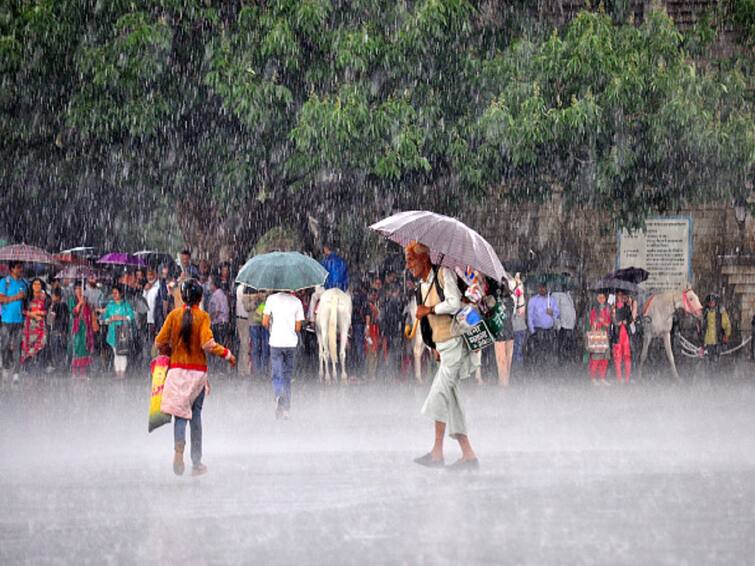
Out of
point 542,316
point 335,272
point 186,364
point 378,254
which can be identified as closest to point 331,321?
point 335,272

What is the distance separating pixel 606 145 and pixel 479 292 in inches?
466

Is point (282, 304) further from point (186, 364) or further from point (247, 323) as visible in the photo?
point (247, 323)

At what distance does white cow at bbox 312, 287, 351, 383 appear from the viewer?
71.9ft

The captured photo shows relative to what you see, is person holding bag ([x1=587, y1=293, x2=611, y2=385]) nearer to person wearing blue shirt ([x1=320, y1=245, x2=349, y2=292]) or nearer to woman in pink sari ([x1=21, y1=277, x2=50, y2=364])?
person wearing blue shirt ([x1=320, y1=245, x2=349, y2=292])

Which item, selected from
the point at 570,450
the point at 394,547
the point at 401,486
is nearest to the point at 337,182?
the point at 570,450

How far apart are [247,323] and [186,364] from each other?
11.8m

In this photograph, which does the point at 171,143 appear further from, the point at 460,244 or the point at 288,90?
the point at 460,244

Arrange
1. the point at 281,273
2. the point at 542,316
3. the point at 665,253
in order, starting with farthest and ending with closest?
the point at 665,253, the point at 542,316, the point at 281,273

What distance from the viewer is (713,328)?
2552 centimetres

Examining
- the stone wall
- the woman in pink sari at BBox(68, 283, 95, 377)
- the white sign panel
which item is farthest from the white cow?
the white sign panel

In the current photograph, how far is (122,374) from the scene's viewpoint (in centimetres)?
2147

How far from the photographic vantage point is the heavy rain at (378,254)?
437 inches

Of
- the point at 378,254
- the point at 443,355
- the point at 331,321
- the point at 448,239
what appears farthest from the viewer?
the point at 378,254

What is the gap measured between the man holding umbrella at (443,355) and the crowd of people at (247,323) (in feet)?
29.9
